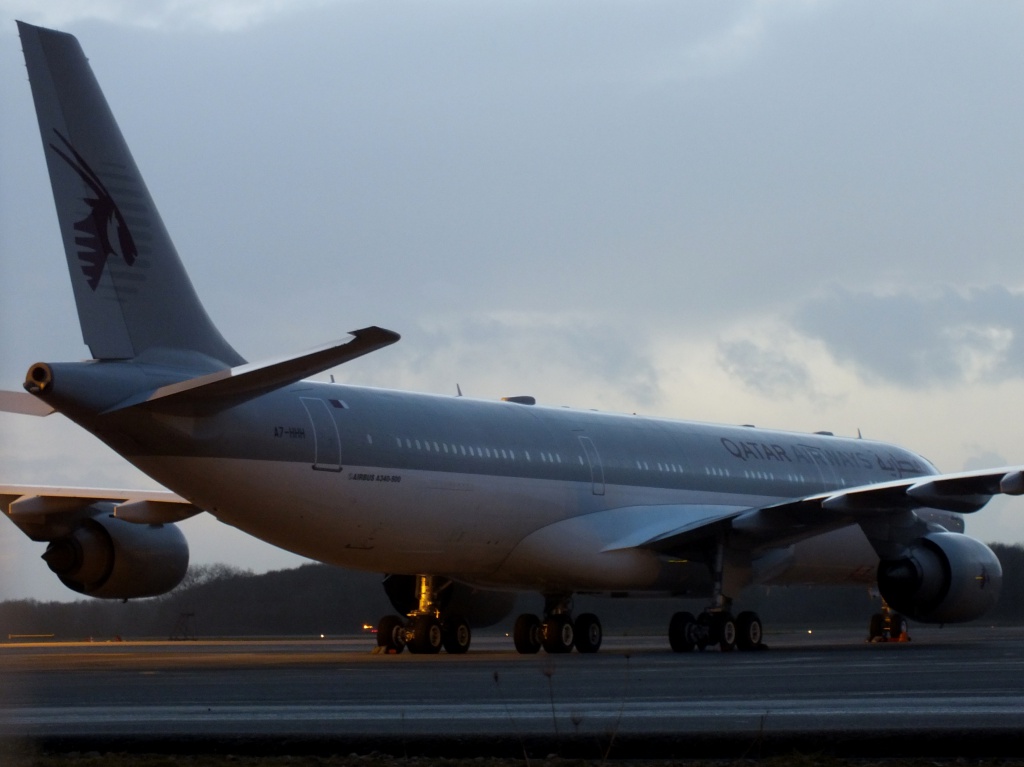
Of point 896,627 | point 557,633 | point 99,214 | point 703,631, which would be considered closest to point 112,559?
point 557,633

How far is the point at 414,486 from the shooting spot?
20172 mm

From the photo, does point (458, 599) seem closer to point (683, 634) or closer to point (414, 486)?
point (683, 634)

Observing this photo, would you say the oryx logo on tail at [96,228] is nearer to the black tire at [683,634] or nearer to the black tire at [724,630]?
the black tire at [683,634]

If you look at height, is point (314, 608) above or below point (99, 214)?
below

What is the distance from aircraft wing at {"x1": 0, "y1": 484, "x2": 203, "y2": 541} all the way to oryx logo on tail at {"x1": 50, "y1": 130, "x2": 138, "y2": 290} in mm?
5329

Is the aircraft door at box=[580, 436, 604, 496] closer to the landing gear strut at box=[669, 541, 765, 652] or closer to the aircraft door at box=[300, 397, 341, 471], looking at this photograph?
the landing gear strut at box=[669, 541, 765, 652]

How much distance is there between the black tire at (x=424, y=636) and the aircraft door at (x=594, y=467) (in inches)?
135

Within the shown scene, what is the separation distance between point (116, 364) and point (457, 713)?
8.66 metres

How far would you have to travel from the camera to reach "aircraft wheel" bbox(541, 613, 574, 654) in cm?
2305

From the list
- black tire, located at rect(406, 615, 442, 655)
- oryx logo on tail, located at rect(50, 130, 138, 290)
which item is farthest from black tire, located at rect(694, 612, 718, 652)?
oryx logo on tail, located at rect(50, 130, 138, 290)

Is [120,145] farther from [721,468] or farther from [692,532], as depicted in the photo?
[721,468]

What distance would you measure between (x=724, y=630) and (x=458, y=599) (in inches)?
175

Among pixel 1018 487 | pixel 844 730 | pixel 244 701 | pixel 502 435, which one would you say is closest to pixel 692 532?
pixel 502 435

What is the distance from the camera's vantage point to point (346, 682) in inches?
548
